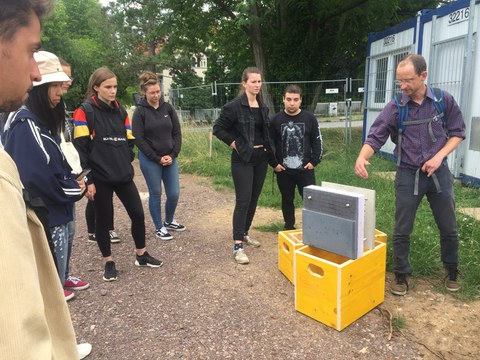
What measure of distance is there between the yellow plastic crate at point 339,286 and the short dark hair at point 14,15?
8.47 feet

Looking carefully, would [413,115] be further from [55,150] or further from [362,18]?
[362,18]

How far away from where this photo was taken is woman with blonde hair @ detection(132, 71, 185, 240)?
15.4ft

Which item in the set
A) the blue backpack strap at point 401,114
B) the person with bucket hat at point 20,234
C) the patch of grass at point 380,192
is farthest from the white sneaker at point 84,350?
the blue backpack strap at point 401,114

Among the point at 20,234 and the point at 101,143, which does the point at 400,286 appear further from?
the point at 20,234

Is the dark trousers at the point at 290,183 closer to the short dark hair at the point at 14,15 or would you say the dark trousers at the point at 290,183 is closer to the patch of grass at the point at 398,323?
the patch of grass at the point at 398,323

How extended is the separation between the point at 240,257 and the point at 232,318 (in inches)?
43.3

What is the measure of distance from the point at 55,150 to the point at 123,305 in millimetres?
1590

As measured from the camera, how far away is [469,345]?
282 cm

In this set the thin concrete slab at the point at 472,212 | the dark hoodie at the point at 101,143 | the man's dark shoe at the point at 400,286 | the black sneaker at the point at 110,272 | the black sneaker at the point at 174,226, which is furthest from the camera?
the black sneaker at the point at 174,226

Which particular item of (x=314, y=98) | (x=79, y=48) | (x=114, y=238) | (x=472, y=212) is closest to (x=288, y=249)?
(x=114, y=238)

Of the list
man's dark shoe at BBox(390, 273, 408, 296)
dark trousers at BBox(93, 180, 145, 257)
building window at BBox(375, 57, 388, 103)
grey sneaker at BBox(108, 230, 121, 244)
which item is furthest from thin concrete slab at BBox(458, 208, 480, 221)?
building window at BBox(375, 57, 388, 103)

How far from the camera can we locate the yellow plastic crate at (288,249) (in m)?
3.69

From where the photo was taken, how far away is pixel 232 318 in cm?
324

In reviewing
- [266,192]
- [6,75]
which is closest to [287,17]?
[266,192]
